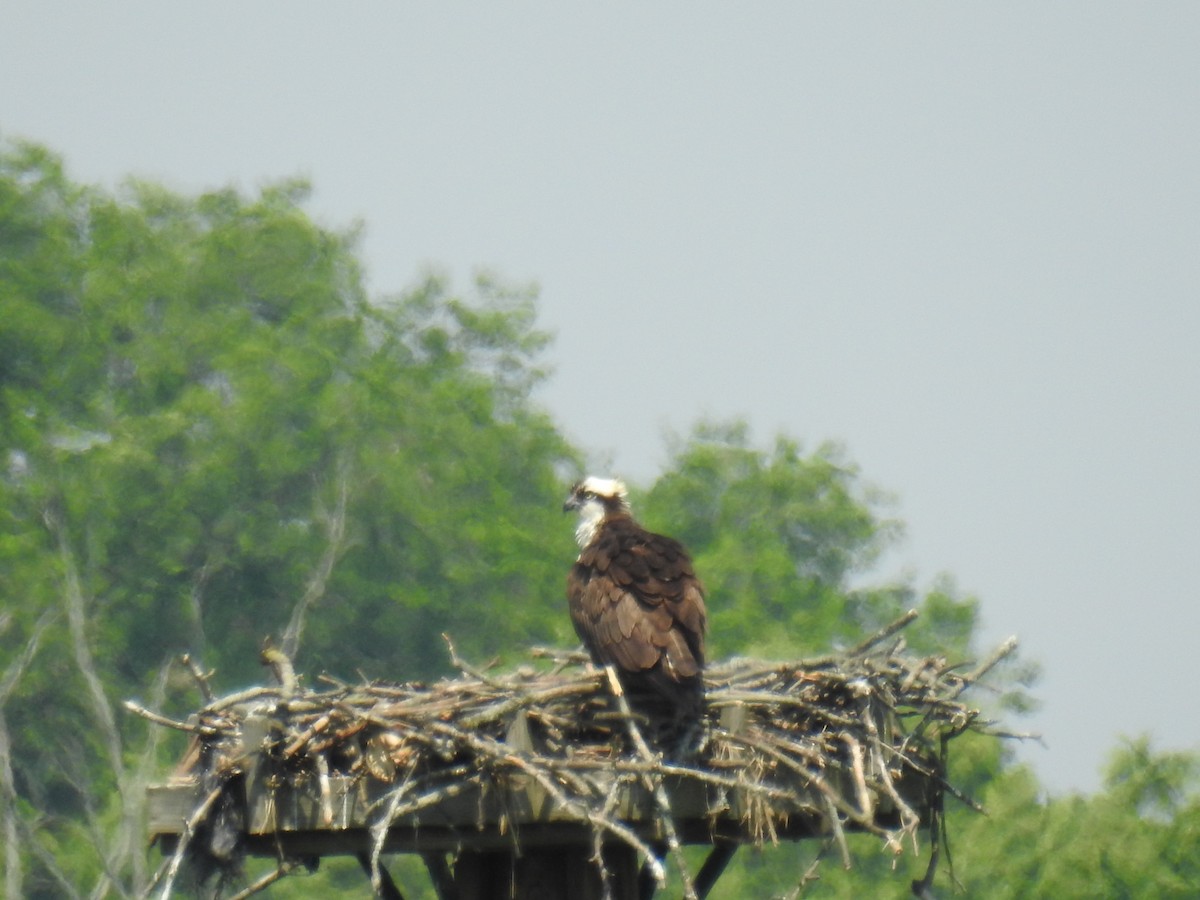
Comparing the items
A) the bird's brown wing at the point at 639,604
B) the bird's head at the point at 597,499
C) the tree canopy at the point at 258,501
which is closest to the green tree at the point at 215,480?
the tree canopy at the point at 258,501

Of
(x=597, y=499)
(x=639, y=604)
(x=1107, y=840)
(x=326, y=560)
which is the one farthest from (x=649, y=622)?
(x=326, y=560)

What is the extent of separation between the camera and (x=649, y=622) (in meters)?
6.83

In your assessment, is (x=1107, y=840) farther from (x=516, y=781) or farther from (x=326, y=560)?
(x=326, y=560)

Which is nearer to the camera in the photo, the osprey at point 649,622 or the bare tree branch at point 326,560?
the osprey at point 649,622

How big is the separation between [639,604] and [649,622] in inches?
7.0

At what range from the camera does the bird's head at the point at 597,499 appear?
9.54 m

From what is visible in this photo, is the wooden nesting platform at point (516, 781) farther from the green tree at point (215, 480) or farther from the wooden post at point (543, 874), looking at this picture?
the green tree at point (215, 480)

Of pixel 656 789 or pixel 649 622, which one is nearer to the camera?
pixel 656 789

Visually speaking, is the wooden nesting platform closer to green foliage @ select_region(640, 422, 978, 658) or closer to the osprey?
the osprey

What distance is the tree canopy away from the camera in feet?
103

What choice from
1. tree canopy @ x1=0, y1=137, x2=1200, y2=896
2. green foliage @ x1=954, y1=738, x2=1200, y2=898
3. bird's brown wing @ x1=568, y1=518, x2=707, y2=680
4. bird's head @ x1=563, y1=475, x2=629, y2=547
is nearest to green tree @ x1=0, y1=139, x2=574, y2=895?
tree canopy @ x1=0, y1=137, x2=1200, y2=896

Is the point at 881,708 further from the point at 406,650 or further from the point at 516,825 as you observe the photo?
the point at 406,650

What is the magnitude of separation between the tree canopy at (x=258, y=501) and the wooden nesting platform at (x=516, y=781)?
19.9 m

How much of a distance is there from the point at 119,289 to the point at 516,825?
3298 centimetres
